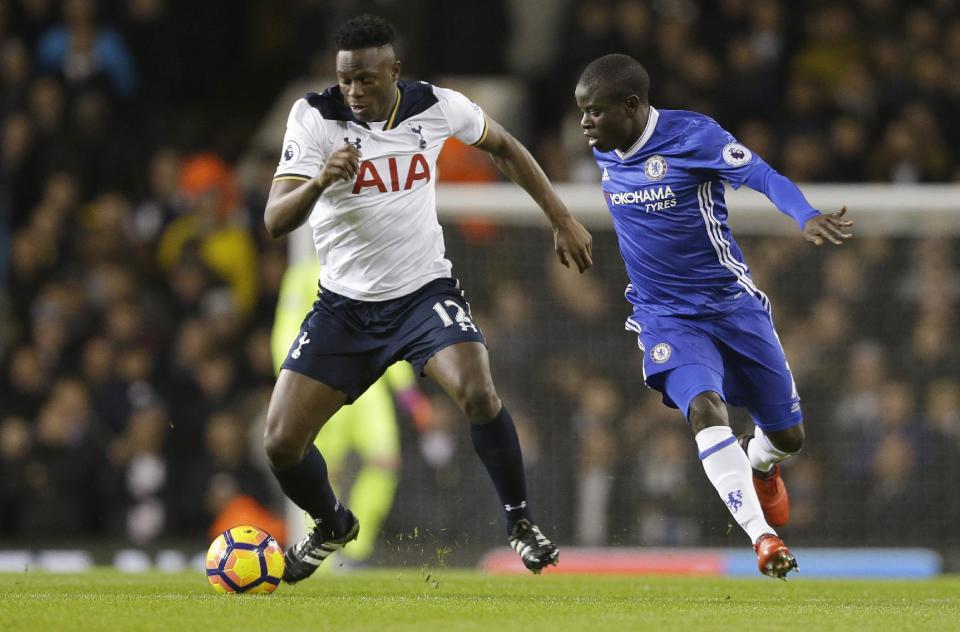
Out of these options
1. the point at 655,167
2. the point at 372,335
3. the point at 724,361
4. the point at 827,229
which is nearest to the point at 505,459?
the point at 372,335

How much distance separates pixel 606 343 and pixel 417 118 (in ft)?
15.4

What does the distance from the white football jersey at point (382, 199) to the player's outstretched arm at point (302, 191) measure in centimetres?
31

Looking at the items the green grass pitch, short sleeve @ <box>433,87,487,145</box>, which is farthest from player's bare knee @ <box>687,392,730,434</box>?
short sleeve @ <box>433,87,487,145</box>

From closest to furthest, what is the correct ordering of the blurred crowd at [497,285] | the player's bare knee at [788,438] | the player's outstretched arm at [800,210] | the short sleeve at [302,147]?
the player's outstretched arm at [800,210] → the short sleeve at [302,147] → the player's bare knee at [788,438] → the blurred crowd at [497,285]

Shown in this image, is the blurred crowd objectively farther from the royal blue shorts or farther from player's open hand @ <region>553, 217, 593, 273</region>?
player's open hand @ <region>553, 217, 593, 273</region>

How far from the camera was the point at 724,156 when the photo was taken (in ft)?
23.6

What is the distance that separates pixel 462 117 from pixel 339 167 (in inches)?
46.1

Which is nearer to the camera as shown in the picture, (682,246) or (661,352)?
(661,352)

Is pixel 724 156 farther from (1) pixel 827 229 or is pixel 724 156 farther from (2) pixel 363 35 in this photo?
(2) pixel 363 35

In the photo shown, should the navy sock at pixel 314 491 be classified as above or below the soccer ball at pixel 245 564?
above

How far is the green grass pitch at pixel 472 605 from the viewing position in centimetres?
582

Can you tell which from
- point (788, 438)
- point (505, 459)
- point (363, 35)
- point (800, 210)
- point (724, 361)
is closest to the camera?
point (800, 210)

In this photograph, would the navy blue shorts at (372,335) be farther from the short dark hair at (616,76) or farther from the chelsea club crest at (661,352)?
the short dark hair at (616,76)

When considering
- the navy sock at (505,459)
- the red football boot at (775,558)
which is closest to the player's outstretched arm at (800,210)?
the red football boot at (775,558)
